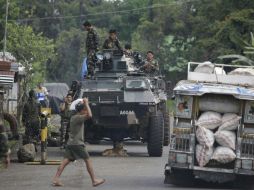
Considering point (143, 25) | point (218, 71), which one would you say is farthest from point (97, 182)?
point (143, 25)

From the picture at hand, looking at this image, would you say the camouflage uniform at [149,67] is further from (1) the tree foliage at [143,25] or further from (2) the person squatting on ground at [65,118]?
(1) the tree foliage at [143,25]

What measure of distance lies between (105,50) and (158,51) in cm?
4754

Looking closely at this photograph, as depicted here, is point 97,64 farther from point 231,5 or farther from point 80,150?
point 231,5

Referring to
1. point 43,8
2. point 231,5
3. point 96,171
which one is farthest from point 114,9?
point 96,171

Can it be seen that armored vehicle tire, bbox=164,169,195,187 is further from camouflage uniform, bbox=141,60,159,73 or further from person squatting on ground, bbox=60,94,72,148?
camouflage uniform, bbox=141,60,159,73

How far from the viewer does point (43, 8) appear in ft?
262

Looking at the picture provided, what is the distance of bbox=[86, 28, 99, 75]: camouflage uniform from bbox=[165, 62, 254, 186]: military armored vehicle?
8.26 m

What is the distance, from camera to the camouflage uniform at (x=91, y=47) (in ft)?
82.4

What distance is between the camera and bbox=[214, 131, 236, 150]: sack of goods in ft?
54.2

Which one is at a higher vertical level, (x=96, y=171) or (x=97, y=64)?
(x=97, y=64)

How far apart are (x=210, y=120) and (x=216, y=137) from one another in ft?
1.05

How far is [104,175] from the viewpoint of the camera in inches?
744

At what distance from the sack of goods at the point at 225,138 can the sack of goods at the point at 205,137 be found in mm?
103

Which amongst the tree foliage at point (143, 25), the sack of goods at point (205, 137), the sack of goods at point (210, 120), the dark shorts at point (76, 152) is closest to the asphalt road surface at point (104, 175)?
the dark shorts at point (76, 152)
